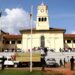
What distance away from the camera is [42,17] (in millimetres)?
87312

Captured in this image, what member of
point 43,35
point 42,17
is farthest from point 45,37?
point 42,17

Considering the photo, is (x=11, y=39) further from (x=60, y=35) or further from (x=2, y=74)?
(x=2, y=74)

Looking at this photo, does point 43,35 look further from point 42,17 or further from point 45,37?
point 42,17

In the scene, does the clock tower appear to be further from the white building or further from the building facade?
the white building

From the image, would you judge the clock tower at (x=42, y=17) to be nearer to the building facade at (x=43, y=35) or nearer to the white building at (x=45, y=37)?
the building facade at (x=43, y=35)

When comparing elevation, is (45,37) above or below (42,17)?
below

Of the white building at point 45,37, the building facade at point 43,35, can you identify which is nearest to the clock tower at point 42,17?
the building facade at point 43,35

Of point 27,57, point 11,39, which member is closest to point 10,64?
point 27,57

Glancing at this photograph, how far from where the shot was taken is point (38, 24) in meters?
87.3

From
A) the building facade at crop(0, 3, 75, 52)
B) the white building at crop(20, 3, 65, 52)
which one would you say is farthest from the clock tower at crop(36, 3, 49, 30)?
the white building at crop(20, 3, 65, 52)

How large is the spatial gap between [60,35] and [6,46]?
1756 centimetres

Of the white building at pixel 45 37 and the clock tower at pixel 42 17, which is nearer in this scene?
the white building at pixel 45 37

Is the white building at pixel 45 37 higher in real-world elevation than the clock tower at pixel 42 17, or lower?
lower

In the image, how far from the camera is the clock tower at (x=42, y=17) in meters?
86.9
